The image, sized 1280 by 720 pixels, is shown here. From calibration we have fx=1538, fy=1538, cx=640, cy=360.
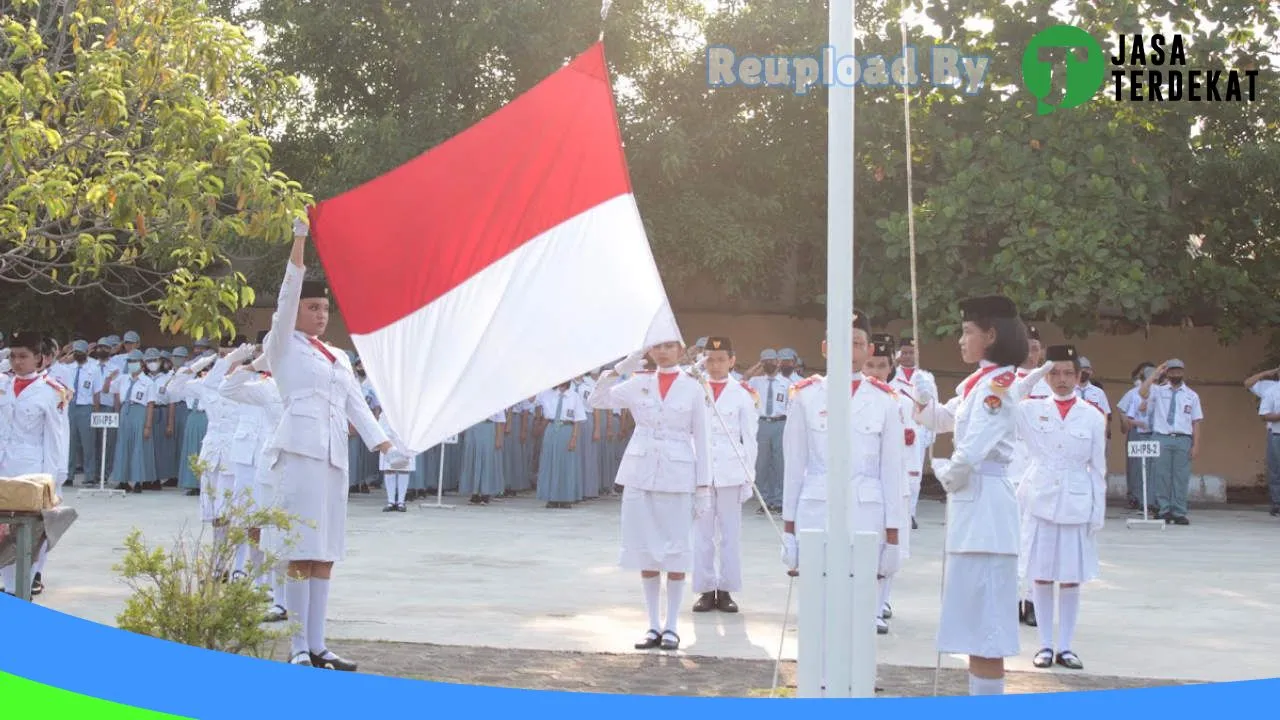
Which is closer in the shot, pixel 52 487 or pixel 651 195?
pixel 52 487

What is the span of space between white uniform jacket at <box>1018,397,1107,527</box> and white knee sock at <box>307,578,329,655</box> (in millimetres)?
4190

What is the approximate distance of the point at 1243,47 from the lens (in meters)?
20.2

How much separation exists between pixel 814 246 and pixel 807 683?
728 inches

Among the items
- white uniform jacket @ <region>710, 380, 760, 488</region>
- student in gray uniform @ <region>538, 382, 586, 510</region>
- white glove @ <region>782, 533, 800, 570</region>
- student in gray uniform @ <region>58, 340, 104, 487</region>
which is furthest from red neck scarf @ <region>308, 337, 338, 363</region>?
student in gray uniform @ <region>58, 340, 104, 487</region>

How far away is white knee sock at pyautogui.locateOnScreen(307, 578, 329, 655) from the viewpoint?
307 inches

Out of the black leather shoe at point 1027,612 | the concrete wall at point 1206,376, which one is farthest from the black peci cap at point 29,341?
the concrete wall at point 1206,376

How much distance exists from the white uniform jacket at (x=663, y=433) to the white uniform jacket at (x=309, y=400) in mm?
1804

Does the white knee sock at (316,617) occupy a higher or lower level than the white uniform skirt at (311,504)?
lower

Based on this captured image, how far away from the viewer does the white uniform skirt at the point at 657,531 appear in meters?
9.27

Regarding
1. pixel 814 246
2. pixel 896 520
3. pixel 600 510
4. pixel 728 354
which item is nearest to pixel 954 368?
pixel 814 246

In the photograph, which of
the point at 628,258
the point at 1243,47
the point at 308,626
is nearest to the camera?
the point at 628,258

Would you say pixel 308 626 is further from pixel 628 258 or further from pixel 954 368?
pixel 954 368

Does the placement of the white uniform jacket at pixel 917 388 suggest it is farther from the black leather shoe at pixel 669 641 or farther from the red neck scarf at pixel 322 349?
the red neck scarf at pixel 322 349

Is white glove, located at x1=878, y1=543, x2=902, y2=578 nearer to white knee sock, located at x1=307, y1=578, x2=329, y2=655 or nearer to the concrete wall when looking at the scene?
white knee sock, located at x1=307, y1=578, x2=329, y2=655
